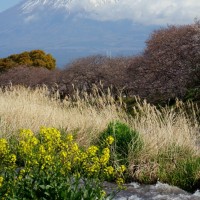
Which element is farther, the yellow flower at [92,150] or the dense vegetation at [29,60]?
the dense vegetation at [29,60]

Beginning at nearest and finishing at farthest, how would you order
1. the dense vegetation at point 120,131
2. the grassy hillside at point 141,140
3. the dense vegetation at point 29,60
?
the dense vegetation at point 120,131
the grassy hillside at point 141,140
the dense vegetation at point 29,60

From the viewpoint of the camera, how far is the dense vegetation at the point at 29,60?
39219mm

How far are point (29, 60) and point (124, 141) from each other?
32244 mm

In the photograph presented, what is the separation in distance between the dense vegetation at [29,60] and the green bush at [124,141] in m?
31.3

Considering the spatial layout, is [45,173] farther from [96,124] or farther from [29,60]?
[29,60]

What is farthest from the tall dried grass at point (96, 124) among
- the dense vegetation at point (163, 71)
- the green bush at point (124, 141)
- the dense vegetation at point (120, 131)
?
the dense vegetation at point (163, 71)

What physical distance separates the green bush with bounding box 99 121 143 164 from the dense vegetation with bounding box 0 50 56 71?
31.3 metres

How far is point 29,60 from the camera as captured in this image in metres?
39.5

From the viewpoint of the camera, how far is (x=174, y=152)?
7930mm

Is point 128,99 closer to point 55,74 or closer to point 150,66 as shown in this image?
point 150,66

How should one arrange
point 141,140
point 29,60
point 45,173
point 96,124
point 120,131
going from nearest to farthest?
1. point 45,173
2. point 141,140
3. point 120,131
4. point 96,124
5. point 29,60

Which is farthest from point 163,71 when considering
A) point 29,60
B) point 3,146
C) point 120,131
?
point 29,60

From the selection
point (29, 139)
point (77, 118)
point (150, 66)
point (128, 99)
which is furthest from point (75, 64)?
point (29, 139)

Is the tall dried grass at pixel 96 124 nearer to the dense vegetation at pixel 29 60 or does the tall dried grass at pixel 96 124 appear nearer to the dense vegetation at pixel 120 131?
the dense vegetation at pixel 120 131
